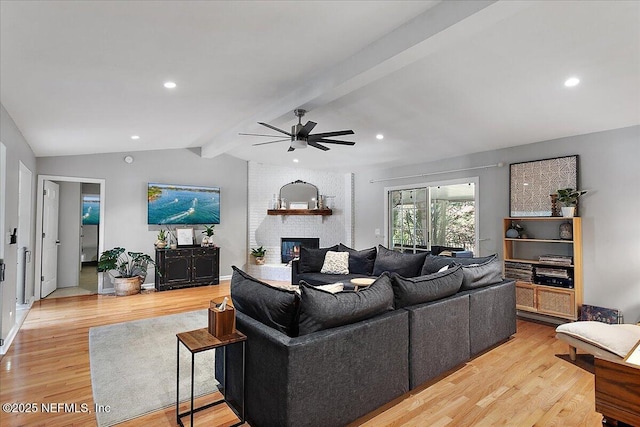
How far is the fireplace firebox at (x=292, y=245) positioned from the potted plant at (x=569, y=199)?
4986 millimetres

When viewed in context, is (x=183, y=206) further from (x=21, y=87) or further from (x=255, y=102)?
Answer: (x=21, y=87)

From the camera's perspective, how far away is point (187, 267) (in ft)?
21.4

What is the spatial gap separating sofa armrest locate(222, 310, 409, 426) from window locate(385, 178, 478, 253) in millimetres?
3858

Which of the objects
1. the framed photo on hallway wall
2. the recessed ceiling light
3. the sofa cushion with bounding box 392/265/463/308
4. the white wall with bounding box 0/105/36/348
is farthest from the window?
the white wall with bounding box 0/105/36/348

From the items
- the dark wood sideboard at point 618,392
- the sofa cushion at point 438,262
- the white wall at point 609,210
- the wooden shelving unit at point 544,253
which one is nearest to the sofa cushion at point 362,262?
the sofa cushion at point 438,262

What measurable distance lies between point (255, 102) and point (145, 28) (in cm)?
197

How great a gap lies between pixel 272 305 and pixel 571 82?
3.32 metres

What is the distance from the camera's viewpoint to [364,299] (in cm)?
227

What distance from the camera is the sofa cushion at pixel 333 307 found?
204 centimetres

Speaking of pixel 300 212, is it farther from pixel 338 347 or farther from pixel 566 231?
pixel 338 347

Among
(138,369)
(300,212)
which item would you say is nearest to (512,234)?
(300,212)

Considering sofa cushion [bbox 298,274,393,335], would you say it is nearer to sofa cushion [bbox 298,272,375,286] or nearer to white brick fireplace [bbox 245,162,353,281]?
sofa cushion [bbox 298,272,375,286]

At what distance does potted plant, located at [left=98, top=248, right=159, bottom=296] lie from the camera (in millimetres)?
5824

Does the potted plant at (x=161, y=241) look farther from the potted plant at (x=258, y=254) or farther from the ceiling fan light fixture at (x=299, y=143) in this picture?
the ceiling fan light fixture at (x=299, y=143)
